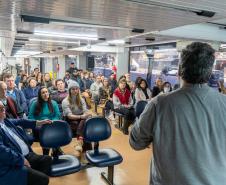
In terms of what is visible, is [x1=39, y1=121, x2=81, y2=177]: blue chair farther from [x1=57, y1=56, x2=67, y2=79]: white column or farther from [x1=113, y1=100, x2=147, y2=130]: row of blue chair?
[x1=57, y1=56, x2=67, y2=79]: white column

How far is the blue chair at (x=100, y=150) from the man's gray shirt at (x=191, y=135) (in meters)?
1.71

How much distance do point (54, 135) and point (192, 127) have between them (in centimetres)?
209

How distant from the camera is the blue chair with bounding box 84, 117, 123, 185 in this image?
9.16 ft

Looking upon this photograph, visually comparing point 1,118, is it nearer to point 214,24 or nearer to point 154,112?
point 154,112

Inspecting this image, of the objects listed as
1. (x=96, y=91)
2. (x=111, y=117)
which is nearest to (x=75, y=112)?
(x=111, y=117)

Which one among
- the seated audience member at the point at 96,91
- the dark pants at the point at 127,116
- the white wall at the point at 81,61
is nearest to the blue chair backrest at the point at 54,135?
the dark pants at the point at 127,116

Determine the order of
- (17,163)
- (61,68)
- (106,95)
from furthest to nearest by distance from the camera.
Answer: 1. (61,68)
2. (106,95)
3. (17,163)

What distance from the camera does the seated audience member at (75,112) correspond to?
3.95m

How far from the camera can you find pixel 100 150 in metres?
3.04

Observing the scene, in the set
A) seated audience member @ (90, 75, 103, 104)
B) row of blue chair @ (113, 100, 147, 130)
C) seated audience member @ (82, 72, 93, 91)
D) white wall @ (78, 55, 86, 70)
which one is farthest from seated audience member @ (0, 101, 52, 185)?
white wall @ (78, 55, 86, 70)

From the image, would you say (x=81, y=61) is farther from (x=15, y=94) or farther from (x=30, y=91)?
(x=15, y=94)

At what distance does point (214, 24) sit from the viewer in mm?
4895

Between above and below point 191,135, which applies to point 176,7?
above

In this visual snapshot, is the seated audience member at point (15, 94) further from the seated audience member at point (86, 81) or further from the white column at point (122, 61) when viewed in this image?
the white column at point (122, 61)
